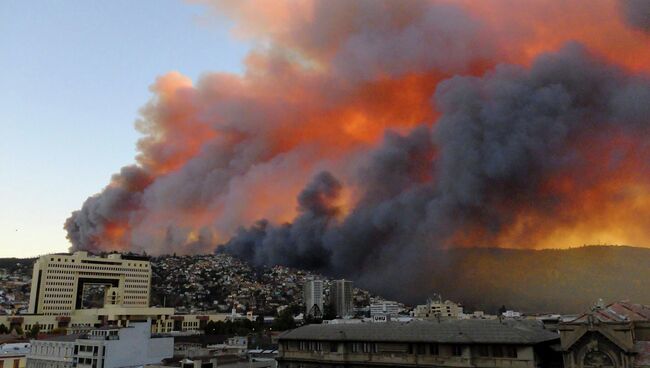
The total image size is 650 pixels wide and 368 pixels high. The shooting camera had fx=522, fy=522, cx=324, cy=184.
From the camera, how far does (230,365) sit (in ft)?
169

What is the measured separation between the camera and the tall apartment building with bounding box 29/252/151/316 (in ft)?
576

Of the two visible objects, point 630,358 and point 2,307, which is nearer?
point 630,358

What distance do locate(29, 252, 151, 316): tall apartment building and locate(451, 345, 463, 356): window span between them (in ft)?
495

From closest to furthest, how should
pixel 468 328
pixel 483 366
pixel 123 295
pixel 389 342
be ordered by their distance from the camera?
1. pixel 483 366
2. pixel 468 328
3. pixel 389 342
4. pixel 123 295

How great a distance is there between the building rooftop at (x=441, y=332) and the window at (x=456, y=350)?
0.54 m

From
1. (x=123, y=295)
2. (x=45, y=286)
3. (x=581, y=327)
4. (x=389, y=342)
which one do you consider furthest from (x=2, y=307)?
(x=581, y=327)

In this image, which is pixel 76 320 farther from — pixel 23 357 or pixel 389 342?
pixel 389 342

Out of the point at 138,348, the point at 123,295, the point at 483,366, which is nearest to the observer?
the point at 483,366

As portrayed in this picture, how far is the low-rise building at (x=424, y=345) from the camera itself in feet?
120

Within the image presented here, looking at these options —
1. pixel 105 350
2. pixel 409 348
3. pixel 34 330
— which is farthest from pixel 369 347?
pixel 34 330

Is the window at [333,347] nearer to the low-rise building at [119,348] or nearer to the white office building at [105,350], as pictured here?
the low-rise building at [119,348]

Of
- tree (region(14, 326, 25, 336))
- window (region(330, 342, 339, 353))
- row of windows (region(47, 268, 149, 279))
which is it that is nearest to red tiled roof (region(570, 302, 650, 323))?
window (region(330, 342, 339, 353))

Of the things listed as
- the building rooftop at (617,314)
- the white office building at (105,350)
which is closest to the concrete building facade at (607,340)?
the building rooftop at (617,314)

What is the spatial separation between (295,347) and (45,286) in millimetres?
156360
